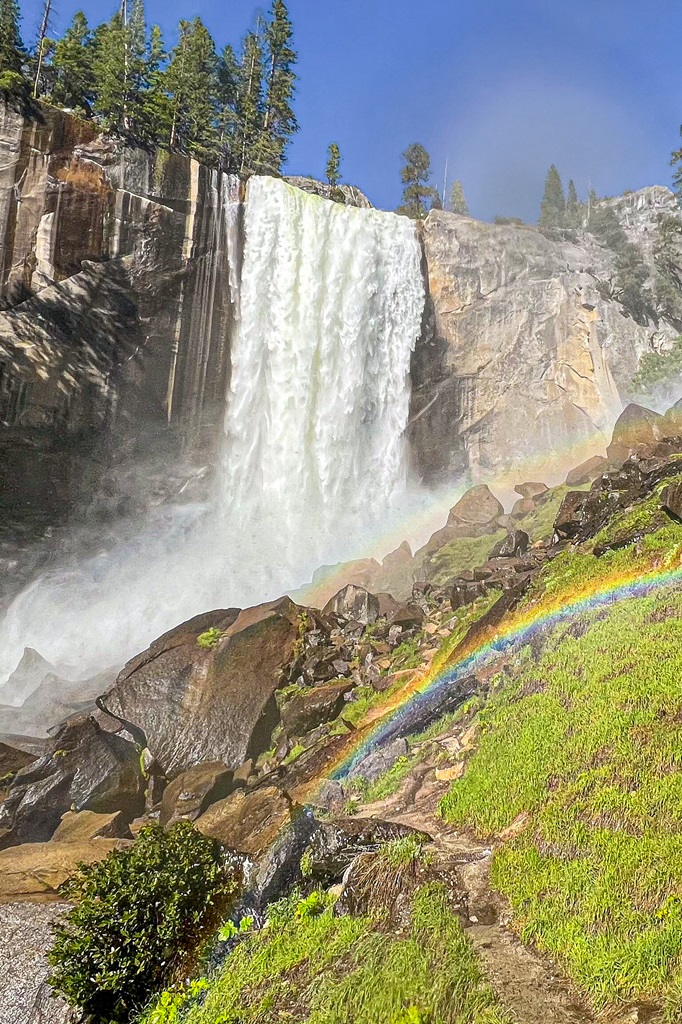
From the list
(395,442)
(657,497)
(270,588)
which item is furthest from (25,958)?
(395,442)

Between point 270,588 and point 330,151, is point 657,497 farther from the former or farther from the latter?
point 330,151

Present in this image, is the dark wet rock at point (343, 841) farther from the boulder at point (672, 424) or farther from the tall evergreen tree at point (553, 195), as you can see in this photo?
the tall evergreen tree at point (553, 195)

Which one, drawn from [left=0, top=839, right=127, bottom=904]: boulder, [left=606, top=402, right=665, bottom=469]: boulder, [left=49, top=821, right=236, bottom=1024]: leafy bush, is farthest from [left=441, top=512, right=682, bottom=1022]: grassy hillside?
[left=606, top=402, right=665, bottom=469]: boulder

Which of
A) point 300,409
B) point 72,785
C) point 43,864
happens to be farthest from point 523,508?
point 43,864

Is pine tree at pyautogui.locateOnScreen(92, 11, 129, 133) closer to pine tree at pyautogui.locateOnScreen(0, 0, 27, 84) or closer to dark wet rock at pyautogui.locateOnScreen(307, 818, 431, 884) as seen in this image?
pine tree at pyautogui.locateOnScreen(0, 0, 27, 84)

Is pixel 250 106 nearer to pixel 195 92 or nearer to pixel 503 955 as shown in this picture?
pixel 195 92
